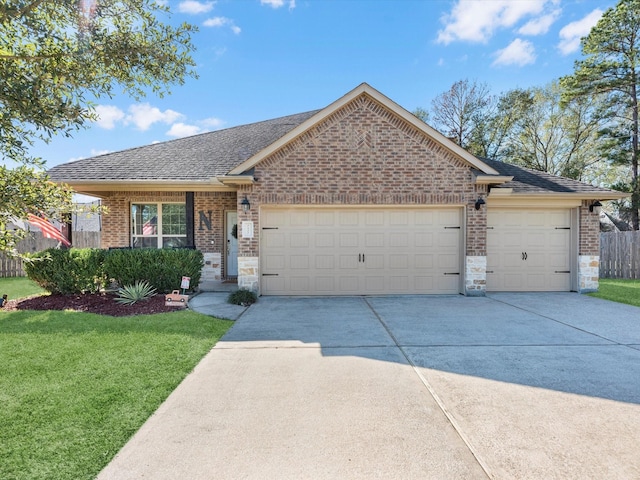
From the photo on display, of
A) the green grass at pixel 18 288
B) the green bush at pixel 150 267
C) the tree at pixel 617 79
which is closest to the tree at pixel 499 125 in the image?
the tree at pixel 617 79

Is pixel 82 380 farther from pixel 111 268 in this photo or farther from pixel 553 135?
pixel 553 135

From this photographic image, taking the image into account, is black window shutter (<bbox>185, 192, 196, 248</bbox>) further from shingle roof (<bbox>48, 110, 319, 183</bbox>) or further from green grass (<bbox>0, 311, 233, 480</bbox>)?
green grass (<bbox>0, 311, 233, 480</bbox>)

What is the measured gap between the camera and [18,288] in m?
10.1

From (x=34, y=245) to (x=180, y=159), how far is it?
27.8 ft

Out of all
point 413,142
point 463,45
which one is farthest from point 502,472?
point 463,45

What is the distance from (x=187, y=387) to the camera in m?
3.58

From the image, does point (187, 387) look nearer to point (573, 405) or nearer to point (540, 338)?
point (573, 405)

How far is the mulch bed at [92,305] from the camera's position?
6.86 meters

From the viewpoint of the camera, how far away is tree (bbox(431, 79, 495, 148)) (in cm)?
2405

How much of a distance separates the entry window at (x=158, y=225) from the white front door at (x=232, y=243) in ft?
4.52

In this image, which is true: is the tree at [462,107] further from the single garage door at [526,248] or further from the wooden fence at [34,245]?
the wooden fence at [34,245]

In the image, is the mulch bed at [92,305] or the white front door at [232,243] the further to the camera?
the white front door at [232,243]

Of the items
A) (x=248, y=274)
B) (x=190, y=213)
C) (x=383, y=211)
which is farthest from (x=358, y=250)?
(x=190, y=213)

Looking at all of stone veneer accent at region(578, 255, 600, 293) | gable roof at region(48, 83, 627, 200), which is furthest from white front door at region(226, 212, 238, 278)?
stone veneer accent at region(578, 255, 600, 293)
